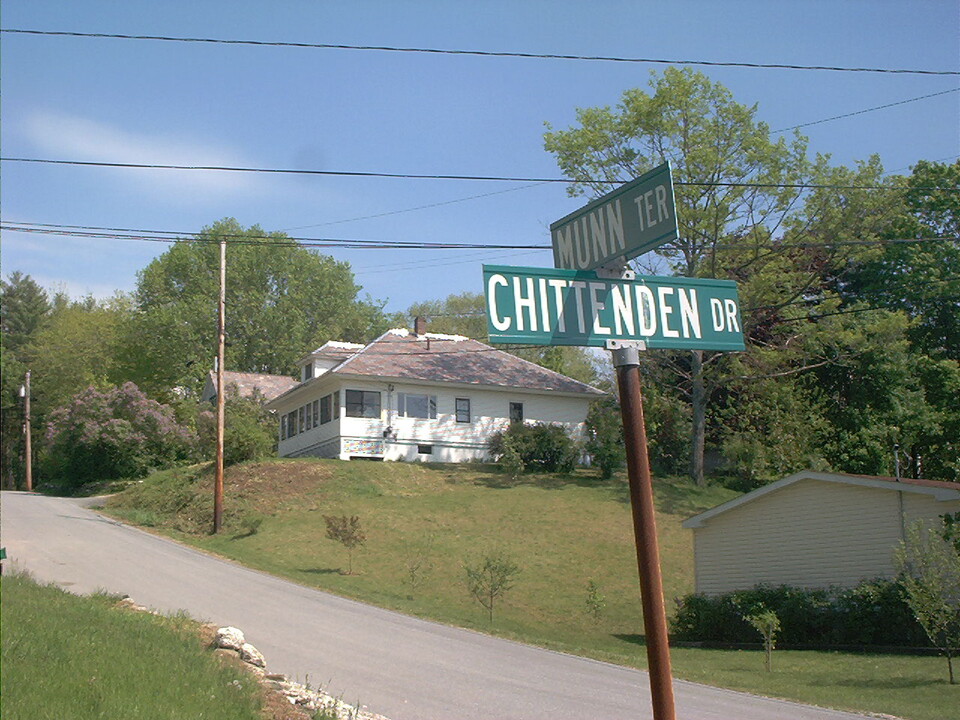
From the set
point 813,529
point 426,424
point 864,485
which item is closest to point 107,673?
point 864,485

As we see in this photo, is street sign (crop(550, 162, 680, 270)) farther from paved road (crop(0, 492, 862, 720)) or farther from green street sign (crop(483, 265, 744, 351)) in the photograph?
paved road (crop(0, 492, 862, 720))

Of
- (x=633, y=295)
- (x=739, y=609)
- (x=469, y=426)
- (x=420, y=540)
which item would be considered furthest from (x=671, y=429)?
(x=633, y=295)

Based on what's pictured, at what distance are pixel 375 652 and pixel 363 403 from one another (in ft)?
97.4

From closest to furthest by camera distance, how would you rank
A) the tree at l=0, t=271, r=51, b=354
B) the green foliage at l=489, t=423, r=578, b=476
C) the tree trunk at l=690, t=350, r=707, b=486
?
the tree trunk at l=690, t=350, r=707, b=486 → the green foliage at l=489, t=423, r=578, b=476 → the tree at l=0, t=271, r=51, b=354

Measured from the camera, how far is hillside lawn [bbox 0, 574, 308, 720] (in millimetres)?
8617

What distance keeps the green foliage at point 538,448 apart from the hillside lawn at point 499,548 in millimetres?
1188

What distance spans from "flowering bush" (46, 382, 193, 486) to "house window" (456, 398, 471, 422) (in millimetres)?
14414

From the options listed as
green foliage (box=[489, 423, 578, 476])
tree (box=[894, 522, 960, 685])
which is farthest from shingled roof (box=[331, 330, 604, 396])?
tree (box=[894, 522, 960, 685])

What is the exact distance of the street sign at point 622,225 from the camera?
5.34 meters

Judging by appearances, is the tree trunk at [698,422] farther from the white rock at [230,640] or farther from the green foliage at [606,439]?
the white rock at [230,640]

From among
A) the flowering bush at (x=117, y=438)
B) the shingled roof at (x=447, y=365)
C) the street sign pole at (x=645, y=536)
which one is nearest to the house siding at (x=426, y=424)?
the shingled roof at (x=447, y=365)

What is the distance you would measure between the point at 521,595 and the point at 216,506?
11845 millimetres

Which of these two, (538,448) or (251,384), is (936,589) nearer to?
(538,448)

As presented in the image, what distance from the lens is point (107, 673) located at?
9.66 metres
